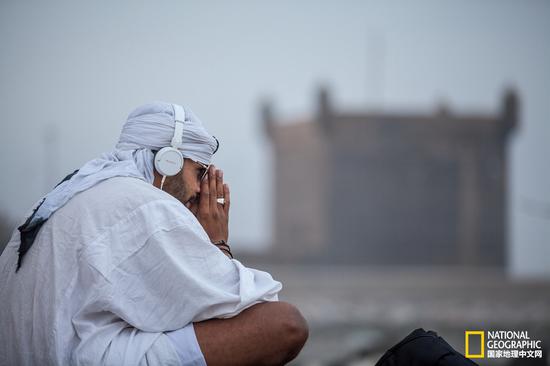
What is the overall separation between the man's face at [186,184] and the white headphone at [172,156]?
0.22ft

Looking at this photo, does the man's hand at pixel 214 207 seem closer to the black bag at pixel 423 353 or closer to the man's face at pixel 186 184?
the man's face at pixel 186 184

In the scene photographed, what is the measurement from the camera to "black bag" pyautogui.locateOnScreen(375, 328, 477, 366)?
2.21m

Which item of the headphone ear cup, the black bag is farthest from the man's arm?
the headphone ear cup

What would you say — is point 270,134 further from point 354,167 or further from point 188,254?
point 188,254

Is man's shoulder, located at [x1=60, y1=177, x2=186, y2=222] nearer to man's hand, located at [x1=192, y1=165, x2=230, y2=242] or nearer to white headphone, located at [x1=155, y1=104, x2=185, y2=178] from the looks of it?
white headphone, located at [x1=155, y1=104, x2=185, y2=178]

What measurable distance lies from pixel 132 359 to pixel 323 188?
29006mm

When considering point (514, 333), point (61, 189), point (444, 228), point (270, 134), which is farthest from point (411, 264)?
point (61, 189)

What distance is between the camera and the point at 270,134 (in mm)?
32688

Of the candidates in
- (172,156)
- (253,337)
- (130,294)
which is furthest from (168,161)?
(253,337)

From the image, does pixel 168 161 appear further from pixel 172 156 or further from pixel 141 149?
pixel 141 149

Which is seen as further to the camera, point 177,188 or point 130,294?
point 177,188

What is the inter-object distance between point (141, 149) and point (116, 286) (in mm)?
577

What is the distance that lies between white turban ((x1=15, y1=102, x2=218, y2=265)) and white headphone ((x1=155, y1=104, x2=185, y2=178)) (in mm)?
19

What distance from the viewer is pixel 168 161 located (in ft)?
8.24
